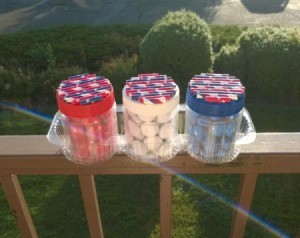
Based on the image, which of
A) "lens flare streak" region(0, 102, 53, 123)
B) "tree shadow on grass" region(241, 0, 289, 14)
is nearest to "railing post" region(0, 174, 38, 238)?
"lens flare streak" region(0, 102, 53, 123)

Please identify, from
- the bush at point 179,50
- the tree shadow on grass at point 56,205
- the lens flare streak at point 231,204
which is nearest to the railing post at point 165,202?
the lens flare streak at point 231,204

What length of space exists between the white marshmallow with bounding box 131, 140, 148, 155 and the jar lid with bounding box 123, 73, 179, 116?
6.3 inches

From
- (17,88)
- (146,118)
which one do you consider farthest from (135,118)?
(17,88)

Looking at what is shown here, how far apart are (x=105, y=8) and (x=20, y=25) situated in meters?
2.78

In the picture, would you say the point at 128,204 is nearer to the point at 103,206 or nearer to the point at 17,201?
the point at 103,206

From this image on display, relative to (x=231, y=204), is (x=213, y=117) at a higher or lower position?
higher

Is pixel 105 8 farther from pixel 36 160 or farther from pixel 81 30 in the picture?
pixel 36 160

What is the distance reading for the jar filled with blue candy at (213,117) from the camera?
→ 150cm

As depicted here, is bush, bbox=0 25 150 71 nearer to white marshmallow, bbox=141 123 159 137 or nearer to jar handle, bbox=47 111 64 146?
jar handle, bbox=47 111 64 146

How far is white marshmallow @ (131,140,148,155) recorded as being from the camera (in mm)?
1613

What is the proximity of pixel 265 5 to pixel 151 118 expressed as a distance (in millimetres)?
11873

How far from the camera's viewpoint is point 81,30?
8578 mm

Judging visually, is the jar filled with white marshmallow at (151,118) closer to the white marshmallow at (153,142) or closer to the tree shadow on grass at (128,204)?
the white marshmallow at (153,142)

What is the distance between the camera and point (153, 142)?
5.23 ft
